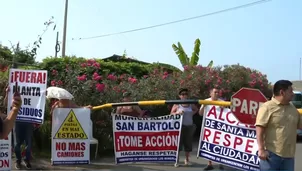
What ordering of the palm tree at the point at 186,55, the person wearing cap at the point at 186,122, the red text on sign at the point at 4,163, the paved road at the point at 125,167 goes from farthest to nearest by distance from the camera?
the palm tree at the point at 186,55
the person wearing cap at the point at 186,122
the paved road at the point at 125,167
the red text on sign at the point at 4,163

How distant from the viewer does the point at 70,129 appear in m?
8.35

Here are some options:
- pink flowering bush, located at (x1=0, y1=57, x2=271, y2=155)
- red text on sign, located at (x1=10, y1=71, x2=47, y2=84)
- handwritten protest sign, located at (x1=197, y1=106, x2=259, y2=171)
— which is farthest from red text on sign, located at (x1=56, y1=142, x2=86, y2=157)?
handwritten protest sign, located at (x1=197, y1=106, x2=259, y2=171)

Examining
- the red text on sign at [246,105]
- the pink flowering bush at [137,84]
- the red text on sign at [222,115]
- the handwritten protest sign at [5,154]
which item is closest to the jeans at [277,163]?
the red text on sign at [246,105]

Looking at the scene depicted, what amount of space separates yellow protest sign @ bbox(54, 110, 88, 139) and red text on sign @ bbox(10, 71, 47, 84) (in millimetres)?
837

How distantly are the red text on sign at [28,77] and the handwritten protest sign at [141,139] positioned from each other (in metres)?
1.68

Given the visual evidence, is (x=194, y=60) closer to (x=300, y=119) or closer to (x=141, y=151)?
(x=141, y=151)

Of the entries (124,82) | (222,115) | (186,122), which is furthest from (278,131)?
(124,82)

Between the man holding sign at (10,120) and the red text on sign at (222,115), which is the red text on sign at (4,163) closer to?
the man holding sign at (10,120)

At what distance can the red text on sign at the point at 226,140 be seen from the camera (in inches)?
262

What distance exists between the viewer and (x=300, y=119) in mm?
5594

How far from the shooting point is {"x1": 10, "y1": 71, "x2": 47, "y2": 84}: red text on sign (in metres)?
8.20

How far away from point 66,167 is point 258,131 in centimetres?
462

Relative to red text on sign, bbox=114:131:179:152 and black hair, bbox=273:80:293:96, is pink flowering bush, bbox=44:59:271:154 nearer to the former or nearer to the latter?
red text on sign, bbox=114:131:179:152

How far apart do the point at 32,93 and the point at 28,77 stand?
1.02ft
